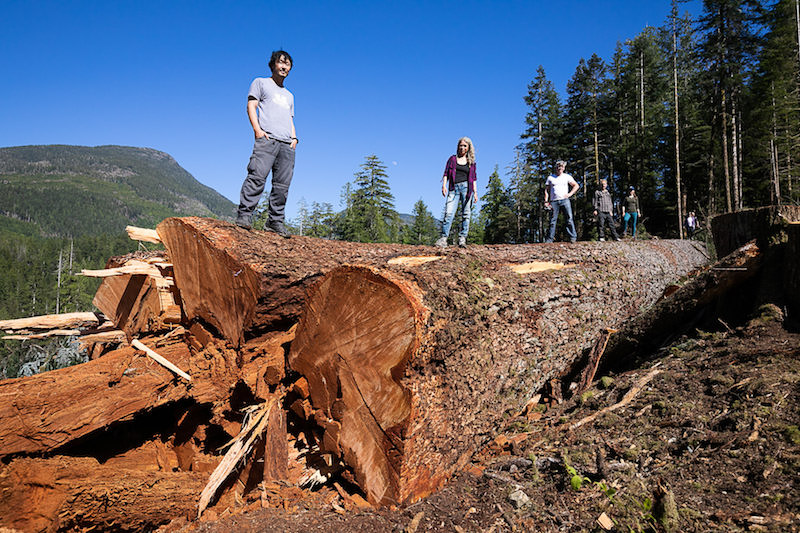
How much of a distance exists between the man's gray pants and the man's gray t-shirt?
0.11 m

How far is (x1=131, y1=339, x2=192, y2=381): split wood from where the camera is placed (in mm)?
3018

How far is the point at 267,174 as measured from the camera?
4109 mm

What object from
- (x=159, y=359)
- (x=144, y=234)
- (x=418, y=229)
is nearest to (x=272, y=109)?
(x=144, y=234)

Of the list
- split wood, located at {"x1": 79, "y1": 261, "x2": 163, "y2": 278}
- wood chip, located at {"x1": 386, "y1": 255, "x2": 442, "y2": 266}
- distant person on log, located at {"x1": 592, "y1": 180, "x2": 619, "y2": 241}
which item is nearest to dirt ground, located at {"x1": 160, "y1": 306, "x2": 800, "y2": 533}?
wood chip, located at {"x1": 386, "y1": 255, "x2": 442, "y2": 266}

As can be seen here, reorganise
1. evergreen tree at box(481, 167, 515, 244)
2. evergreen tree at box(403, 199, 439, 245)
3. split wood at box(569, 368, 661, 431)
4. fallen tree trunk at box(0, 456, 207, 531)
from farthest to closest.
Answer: evergreen tree at box(403, 199, 439, 245)
evergreen tree at box(481, 167, 515, 244)
split wood at box(569, 368, 661, 431)
fallen tree trunk at box(0, 456, 207, 531)

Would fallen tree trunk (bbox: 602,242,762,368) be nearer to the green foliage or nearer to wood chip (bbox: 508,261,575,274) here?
wood chip (bbox: 508,261,575,274)

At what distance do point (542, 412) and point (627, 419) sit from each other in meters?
0.79

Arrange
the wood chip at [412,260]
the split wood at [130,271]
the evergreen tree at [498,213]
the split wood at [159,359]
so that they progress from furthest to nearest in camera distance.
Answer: the evergreen tree at [498,213]
the split wood at [130,271]
the wood chip at [412,260]
the split wood at [159,359]

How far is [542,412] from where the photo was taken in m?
3.43

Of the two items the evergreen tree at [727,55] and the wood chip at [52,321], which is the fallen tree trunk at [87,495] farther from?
the evergreen tree at [727,55]

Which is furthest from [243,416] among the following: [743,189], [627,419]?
Answer: [743,189]

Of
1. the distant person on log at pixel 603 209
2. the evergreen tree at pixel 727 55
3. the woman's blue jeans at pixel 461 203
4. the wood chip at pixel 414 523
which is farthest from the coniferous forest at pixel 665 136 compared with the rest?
the wood chip at pixel 414 523

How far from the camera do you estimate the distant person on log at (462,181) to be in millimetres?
5957

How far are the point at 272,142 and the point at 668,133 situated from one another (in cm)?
2941
